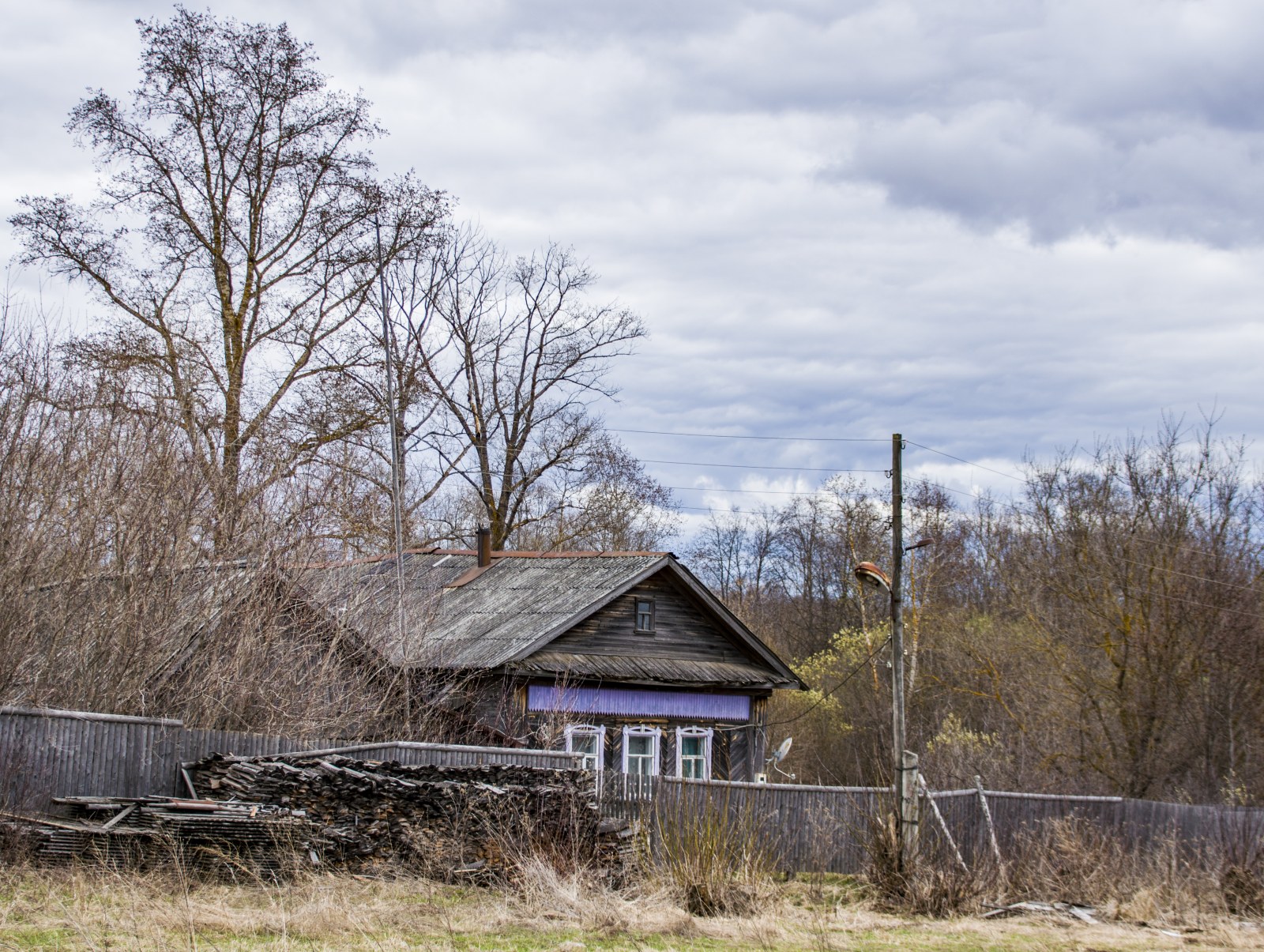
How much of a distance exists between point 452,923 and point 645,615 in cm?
1471

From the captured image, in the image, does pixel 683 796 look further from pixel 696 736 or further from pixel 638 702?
pixel 696 736

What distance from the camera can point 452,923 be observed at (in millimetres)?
11555

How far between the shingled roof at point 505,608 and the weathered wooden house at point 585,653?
4 cm

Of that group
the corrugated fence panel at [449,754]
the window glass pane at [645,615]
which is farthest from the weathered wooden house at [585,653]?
the corrugated fence panel at [449,754]

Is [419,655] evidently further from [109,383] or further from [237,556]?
[109,383]

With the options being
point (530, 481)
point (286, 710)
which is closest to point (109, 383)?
point (286, 710)

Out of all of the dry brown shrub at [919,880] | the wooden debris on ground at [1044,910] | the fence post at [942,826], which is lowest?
the wooden debris on ground at [1044,910]

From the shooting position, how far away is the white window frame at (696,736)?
83.6 ft

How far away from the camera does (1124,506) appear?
27.3 meters

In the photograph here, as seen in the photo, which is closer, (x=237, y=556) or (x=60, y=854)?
(x=60, y=854)

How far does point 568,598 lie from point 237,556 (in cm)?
790

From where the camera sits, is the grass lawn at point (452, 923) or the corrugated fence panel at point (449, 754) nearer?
the grass lawn at point (452, 923)

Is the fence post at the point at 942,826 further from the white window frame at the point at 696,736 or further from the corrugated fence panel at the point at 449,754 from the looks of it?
the white window frame at the point at 696,736

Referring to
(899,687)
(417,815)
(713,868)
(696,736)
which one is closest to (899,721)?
(899,687)
